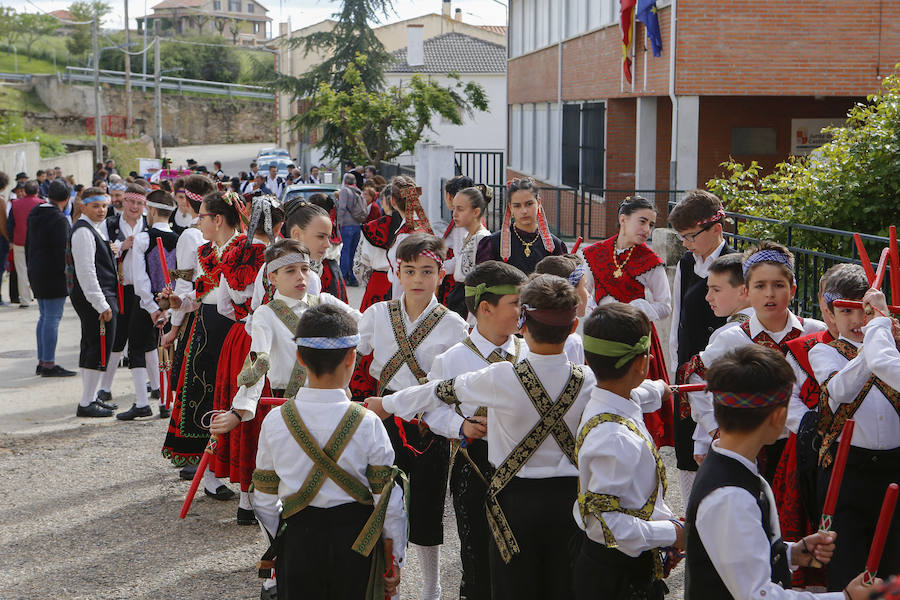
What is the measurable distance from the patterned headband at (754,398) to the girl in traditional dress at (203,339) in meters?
4.28

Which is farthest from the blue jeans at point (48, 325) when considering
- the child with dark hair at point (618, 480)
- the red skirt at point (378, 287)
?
the child with dark hair at point (618, 480)

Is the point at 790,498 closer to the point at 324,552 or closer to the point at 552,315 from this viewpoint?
the point at 552,315

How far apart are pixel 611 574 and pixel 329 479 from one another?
1.06 meters

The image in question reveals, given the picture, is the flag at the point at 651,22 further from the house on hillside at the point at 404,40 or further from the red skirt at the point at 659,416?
the house on hillside at the point at 404,40

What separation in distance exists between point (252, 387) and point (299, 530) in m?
1.44

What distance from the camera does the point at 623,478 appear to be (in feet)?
10.4

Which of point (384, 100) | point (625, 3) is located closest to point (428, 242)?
point (625, 3)

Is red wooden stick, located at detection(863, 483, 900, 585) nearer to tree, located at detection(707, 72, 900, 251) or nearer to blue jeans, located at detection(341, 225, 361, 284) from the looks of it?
tree, located at detection(707, 72, 900, 251)

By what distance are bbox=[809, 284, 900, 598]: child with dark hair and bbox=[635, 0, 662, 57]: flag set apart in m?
13.6

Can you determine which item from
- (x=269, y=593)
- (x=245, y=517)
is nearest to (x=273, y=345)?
(x=269, y=593)

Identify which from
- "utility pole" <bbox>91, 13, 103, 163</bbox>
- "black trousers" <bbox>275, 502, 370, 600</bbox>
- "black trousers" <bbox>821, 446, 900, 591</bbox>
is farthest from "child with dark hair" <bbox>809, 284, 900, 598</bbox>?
"utility pole" <bbox>91, 13, 103, 163</bbox>

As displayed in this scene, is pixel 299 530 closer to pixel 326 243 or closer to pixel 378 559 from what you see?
pixel 378 559

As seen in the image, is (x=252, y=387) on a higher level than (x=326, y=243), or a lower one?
lower

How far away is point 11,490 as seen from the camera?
7.17 metres
